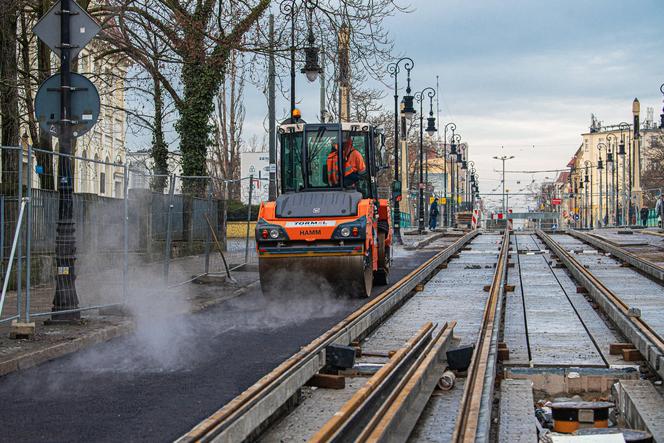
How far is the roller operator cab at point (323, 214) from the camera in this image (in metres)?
14.0

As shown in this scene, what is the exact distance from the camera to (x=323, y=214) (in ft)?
46.7

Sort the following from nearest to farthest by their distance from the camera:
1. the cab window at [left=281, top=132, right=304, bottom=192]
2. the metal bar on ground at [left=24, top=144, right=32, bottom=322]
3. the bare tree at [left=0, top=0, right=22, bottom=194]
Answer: the metal bar on ground at [left=24, top=144, right=32, bottom=322] → the cab window at [left=281, top=132, right=304, bottom=192] → the bare tree at [left=0, top=0, right=22, bottom=194]

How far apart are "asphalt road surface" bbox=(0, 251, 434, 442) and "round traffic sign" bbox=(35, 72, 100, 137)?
2.67 metres

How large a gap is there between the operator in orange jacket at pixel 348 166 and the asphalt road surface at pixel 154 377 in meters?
2.75

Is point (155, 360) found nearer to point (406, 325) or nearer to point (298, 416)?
point (298, 416)

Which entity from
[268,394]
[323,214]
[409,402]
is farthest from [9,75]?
[409,402]

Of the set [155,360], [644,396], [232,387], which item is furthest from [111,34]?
[644,396]

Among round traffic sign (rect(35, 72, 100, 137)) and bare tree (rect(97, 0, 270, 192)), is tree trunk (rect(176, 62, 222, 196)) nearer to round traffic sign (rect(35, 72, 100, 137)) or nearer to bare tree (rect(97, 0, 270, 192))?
bare tree (rect(97, 0, 270, 192))

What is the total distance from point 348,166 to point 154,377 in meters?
7.73

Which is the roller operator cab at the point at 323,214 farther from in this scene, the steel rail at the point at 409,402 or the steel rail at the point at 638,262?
the steel rail at the point at 638,262

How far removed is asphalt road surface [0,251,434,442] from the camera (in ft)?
20.8

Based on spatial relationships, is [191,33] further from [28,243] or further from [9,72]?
[28,243]

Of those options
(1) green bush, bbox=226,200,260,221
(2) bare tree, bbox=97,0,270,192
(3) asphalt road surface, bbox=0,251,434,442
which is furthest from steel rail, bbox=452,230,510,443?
(1) green bush, bbox=226,200,260,221

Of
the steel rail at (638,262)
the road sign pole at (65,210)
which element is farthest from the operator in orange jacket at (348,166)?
the steel rail at (638,262)
